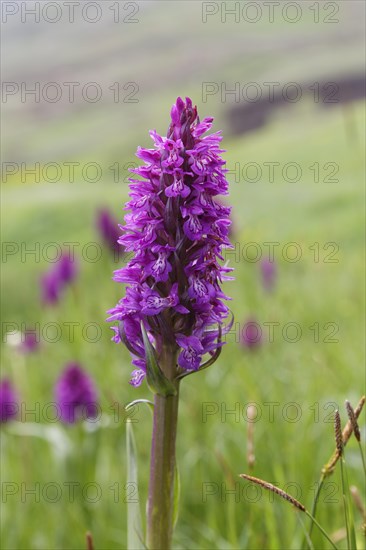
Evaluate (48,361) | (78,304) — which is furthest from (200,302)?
(48,361)

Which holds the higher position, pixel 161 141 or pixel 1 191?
pixel 1 191

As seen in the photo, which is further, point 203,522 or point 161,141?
point 203,522

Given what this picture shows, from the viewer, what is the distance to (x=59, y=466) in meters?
2.99

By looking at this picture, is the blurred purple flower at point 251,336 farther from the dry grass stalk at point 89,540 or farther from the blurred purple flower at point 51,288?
the dry grass stalk at point 89,540

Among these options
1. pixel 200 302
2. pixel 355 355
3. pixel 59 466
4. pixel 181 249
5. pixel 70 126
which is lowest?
pixel 59 466

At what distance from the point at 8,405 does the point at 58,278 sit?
70.8 inches

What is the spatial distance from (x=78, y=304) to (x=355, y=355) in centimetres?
186

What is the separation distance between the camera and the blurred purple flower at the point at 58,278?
508 cm

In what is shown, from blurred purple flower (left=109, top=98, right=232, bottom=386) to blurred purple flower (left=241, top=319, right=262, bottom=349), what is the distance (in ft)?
8.99

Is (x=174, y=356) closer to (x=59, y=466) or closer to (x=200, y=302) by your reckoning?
(x=200, y=302)

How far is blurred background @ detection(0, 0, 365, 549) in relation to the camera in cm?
277

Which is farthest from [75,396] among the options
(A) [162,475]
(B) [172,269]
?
(B) [172,269]

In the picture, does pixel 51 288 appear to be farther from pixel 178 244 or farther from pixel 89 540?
pixel 178 244

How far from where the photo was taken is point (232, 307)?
6031 millimetres
